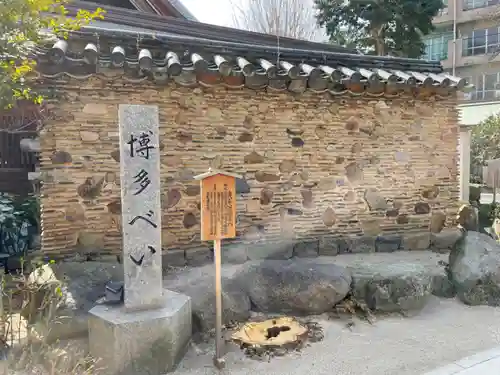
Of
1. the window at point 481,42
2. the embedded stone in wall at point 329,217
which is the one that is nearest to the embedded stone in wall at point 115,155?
the embedded stone in wall at point 329,217

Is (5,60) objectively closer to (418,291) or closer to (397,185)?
(418,291)

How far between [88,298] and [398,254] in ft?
15.6

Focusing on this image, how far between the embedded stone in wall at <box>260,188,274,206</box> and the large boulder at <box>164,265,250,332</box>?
117 cm

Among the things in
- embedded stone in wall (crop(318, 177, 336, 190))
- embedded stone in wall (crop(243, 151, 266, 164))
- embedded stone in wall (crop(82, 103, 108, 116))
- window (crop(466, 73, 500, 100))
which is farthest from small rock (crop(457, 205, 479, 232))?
window (crop(466, 73, 500, 100))

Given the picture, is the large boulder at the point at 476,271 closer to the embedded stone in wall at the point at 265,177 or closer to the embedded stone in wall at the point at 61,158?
the embedded stone in wall at the point at 265,177

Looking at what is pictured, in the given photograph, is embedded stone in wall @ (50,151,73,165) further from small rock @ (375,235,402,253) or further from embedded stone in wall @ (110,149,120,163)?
small rock @ (375,235,402,253)

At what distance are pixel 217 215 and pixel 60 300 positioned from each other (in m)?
1.77

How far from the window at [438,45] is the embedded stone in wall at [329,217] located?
2303 cm

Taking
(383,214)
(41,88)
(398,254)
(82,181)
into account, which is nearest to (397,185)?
(383,214)

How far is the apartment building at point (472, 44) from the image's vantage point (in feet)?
78.9

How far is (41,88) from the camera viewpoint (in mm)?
4914

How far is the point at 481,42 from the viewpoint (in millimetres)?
24719

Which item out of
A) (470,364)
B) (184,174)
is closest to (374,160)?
(184,174)

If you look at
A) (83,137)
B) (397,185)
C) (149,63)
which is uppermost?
(149,63)
